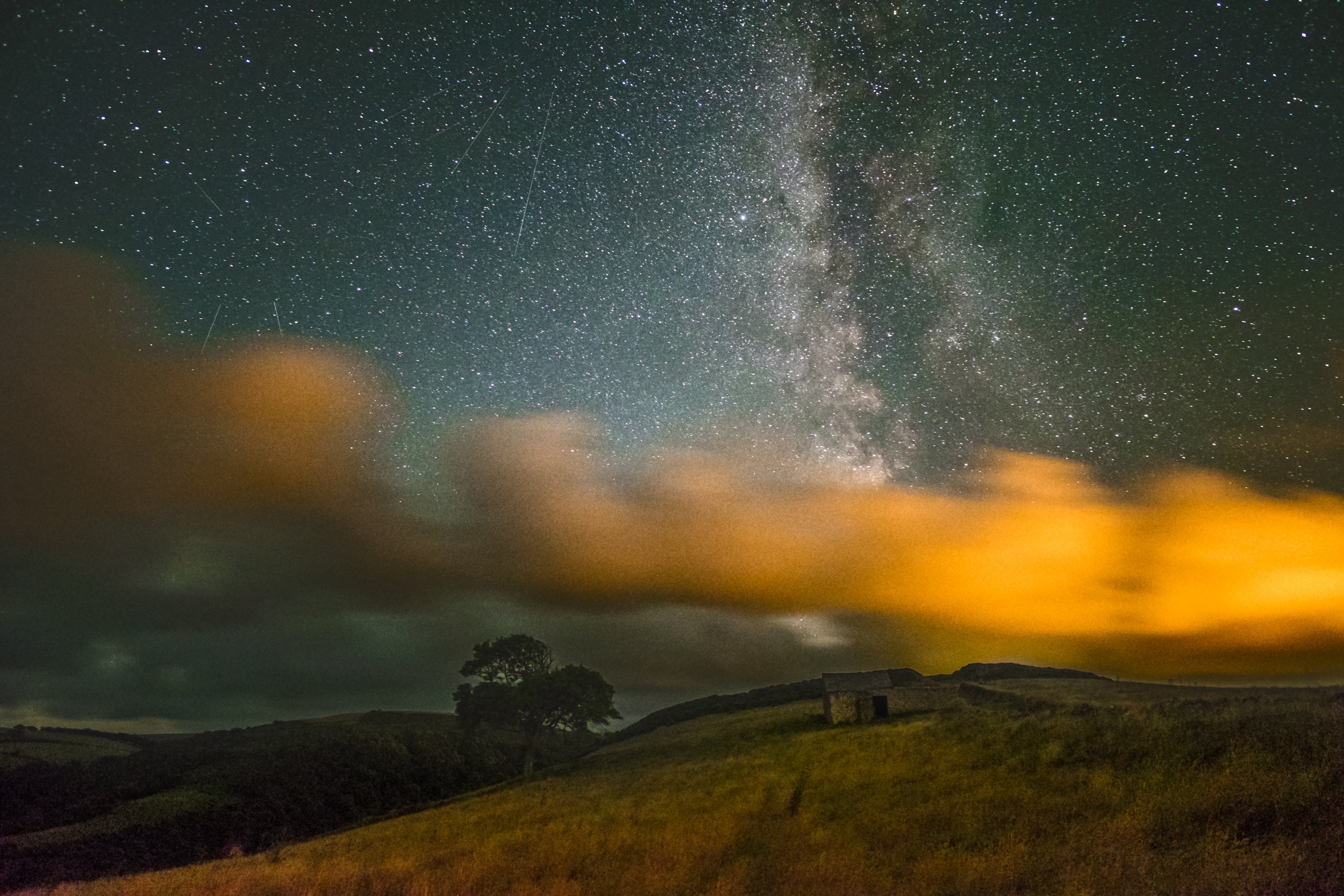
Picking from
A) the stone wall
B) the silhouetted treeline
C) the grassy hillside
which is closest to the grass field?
the grassy hillside

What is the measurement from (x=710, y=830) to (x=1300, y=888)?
454 inches

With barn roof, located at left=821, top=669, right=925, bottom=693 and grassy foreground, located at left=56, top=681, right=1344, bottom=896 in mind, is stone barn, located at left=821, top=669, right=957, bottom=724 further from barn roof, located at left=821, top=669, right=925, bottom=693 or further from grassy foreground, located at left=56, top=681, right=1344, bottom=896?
grassy foreground, located at left=56, top=681, right=1344, bottom=896

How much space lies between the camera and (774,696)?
77.7 metres

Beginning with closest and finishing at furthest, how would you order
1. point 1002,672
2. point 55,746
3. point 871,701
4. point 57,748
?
point 871,701 < point 57,748 < point 55,746 < point 1002,672

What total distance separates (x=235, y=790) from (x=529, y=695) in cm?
2626

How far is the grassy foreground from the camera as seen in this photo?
11109 mm

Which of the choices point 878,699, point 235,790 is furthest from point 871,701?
point 235,790

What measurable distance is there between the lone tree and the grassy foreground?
116 ft

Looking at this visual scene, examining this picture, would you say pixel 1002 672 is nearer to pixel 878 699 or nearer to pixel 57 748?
pixel 878 699

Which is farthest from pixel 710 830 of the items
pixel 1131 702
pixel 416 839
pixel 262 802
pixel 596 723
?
pixel 596 723

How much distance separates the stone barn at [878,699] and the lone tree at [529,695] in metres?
25.7

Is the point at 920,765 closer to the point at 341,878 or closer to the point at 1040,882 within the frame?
the point at 1040,882

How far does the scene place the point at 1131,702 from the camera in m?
31.5

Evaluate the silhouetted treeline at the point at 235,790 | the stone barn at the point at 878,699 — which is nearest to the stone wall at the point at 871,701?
the stone barn at the point at 878,699
